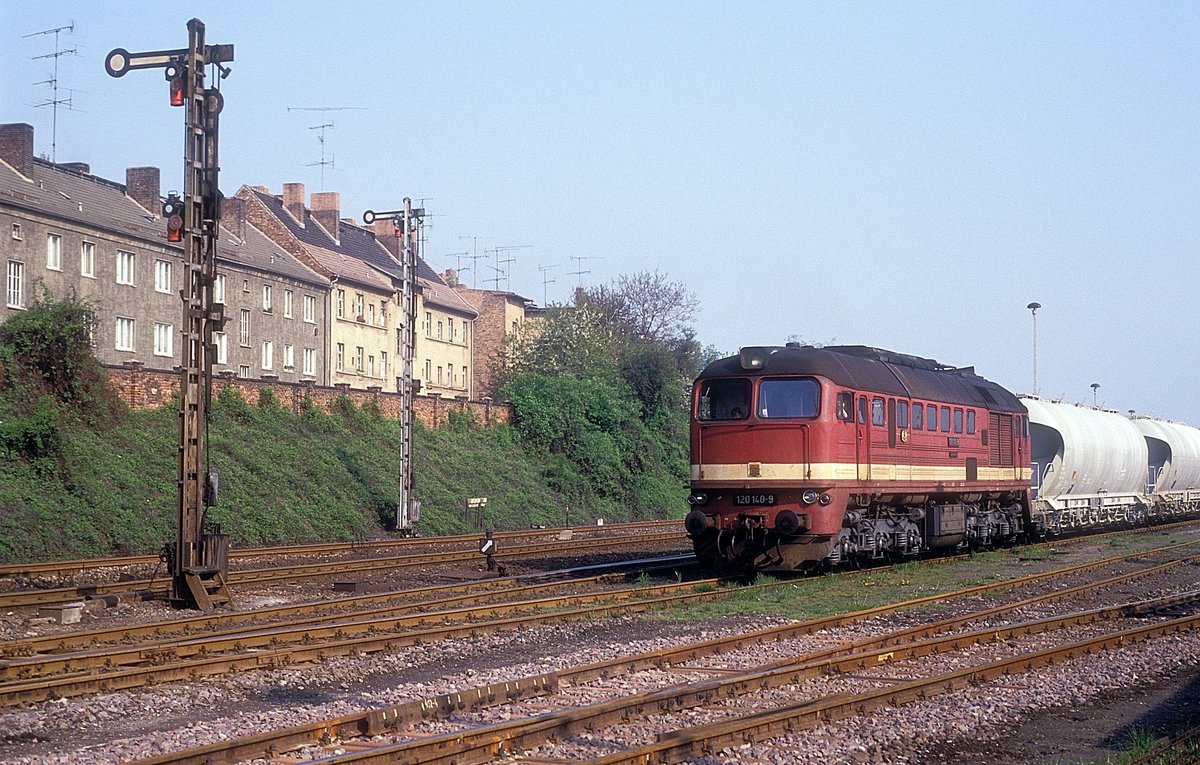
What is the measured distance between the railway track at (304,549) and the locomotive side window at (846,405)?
493 inches

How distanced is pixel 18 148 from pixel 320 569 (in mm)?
28228

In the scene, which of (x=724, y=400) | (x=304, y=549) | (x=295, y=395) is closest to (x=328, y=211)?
(x=295, y=395)

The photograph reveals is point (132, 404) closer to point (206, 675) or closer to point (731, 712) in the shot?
point (206, 675)

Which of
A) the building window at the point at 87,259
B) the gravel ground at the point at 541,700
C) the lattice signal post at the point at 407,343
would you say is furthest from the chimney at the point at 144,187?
the gravel ground at the point at 541,700

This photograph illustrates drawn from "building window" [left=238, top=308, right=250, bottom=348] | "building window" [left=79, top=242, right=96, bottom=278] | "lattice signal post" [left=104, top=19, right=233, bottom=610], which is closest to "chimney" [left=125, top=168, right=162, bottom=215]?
"building window" [left=238, top=308, right=250, bottom=348]

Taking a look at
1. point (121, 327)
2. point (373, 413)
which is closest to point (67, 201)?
point (121, 327)

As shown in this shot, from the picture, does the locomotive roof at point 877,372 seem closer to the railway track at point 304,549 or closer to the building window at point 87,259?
the railway track at point 304,549

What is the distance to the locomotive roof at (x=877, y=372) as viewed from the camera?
20.6 metres

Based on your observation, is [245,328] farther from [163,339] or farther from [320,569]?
[320,569]

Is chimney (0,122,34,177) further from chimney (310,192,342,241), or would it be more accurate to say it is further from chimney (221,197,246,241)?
chimney (310,192,342,241)

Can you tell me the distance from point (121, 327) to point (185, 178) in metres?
27.2

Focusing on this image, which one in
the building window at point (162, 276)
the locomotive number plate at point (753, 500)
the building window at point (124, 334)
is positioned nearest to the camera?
the locomotive number plate at point (753, 500)

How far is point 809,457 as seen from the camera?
65.9 feet

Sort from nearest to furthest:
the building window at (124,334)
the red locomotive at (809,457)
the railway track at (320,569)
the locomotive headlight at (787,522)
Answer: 1. the railway track at (320,569)
2. the locomotive headlight at (787,522)
3. the red locomotive at (809,457)
4. the building window at (124,334)
